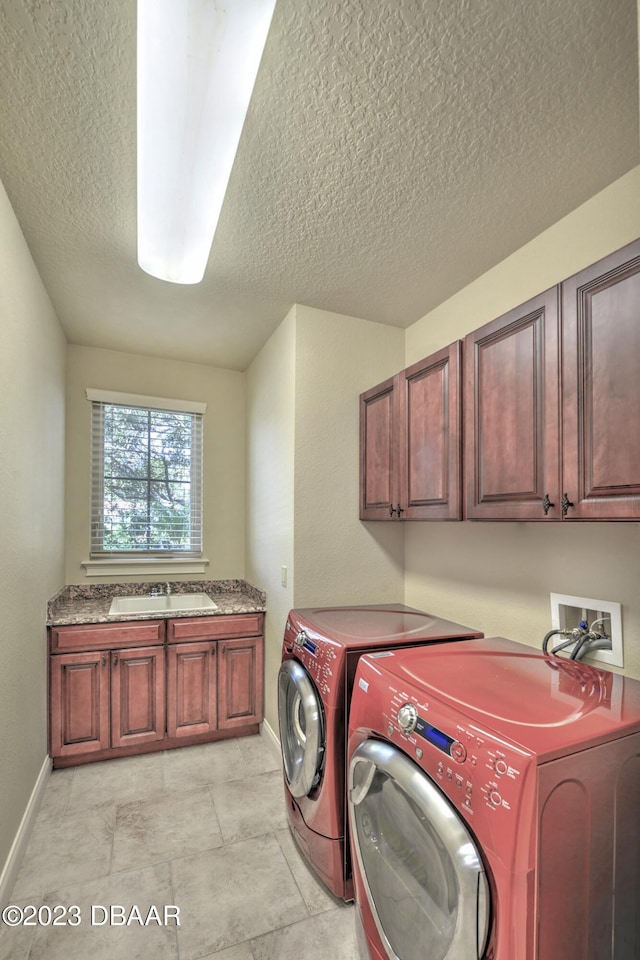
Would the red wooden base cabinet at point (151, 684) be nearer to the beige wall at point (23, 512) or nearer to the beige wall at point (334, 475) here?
the beige wall at point (23, 512)

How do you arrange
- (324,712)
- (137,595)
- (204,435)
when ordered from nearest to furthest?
(324,712), (137,595), (204,435)

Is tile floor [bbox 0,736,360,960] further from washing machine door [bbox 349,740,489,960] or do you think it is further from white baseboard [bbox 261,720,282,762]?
washing machine door [bbox 349,740,489,960]

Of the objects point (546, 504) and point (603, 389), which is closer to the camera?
point (603, 389)

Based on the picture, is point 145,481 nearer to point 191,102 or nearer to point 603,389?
point 191,102

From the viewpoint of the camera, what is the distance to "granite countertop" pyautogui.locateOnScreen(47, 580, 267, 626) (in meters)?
2.70

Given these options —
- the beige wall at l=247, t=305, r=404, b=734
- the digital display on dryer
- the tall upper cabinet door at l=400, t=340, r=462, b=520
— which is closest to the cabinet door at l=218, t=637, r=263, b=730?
the beige wall at l=247, t=305, r=404, b=734

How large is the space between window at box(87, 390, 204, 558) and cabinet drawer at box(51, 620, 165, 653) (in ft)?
2.36

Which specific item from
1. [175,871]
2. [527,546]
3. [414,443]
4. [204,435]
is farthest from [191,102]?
[175,871]

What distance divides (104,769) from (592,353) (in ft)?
10.4

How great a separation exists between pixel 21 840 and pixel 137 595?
155 cm

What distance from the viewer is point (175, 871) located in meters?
1.82

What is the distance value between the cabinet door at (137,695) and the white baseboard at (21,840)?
0.41 meters

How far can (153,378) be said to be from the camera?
345 cm

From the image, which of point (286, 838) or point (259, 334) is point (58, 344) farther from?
point (286, 838)
